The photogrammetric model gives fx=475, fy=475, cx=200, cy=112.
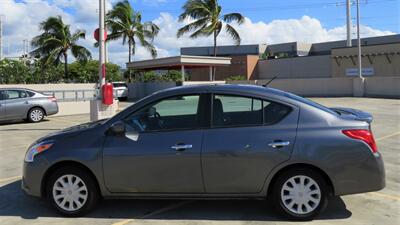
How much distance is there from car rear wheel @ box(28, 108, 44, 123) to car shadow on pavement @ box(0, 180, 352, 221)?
12.1 metres

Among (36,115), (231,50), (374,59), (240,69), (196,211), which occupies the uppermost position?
(231,50)

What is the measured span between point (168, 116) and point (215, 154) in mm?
787

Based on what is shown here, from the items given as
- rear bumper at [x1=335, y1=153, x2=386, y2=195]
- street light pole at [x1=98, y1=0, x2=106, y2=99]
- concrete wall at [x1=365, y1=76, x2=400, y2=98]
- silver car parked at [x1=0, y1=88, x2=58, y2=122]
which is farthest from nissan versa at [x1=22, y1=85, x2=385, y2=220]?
concrete wall at [x1=365, y1=76, x2=400, y2=98]

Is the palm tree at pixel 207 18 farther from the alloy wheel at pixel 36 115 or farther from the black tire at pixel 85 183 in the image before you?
the black tire at pixel 85 183

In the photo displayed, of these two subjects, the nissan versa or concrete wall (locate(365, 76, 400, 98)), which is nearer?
→ the nissan versa

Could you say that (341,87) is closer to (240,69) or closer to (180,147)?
(240,69)

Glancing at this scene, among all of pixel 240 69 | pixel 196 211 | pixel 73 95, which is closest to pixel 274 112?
pixel 196 211

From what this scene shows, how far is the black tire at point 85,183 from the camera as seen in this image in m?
5.62

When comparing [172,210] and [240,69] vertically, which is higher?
[240,69]

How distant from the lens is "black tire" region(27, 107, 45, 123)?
17953 millimetres

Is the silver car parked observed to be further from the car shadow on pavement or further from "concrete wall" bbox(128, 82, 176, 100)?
"concrete wall" bbox(128, 82, 176, 100)

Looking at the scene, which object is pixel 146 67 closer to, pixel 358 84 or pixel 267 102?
pixel 358 84

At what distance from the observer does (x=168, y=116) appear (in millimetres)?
5719

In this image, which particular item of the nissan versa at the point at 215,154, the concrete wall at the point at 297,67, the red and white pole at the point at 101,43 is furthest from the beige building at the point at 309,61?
the nissan versa at the point at 215,154
